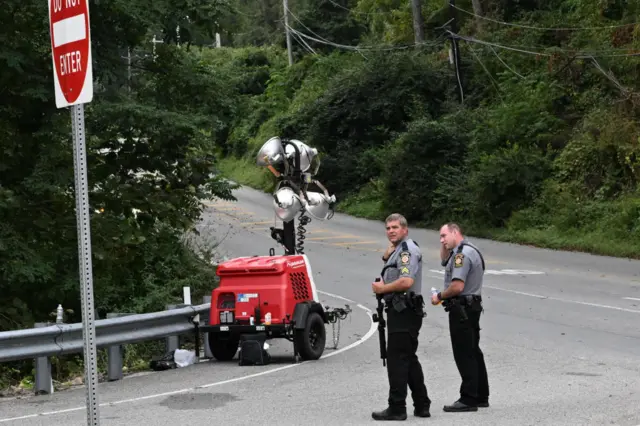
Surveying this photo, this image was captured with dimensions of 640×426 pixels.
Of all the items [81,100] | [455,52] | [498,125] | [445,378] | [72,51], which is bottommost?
[445,378]

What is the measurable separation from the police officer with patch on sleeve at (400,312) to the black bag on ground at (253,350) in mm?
4687

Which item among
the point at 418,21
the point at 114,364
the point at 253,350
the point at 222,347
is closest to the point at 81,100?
the point at 114,364

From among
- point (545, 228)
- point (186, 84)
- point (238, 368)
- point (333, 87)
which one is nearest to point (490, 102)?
point (333, 87)

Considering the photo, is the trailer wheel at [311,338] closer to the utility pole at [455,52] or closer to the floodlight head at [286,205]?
the floodlight head at [286,205]

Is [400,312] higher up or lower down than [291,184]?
lower down

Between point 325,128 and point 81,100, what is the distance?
46.9 meters

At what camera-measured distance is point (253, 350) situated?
49.2 feet

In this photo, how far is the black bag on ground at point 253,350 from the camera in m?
15.0

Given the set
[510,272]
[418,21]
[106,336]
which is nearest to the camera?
[106,336]

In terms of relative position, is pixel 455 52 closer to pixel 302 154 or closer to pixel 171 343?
pixel 302 154

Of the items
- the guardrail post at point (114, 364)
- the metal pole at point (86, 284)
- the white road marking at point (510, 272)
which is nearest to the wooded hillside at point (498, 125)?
the white road marking at point (510, 272)

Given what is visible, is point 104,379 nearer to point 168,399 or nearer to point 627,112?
point 168,399

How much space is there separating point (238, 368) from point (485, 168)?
25109mm

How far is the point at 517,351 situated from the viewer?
15664 mm
